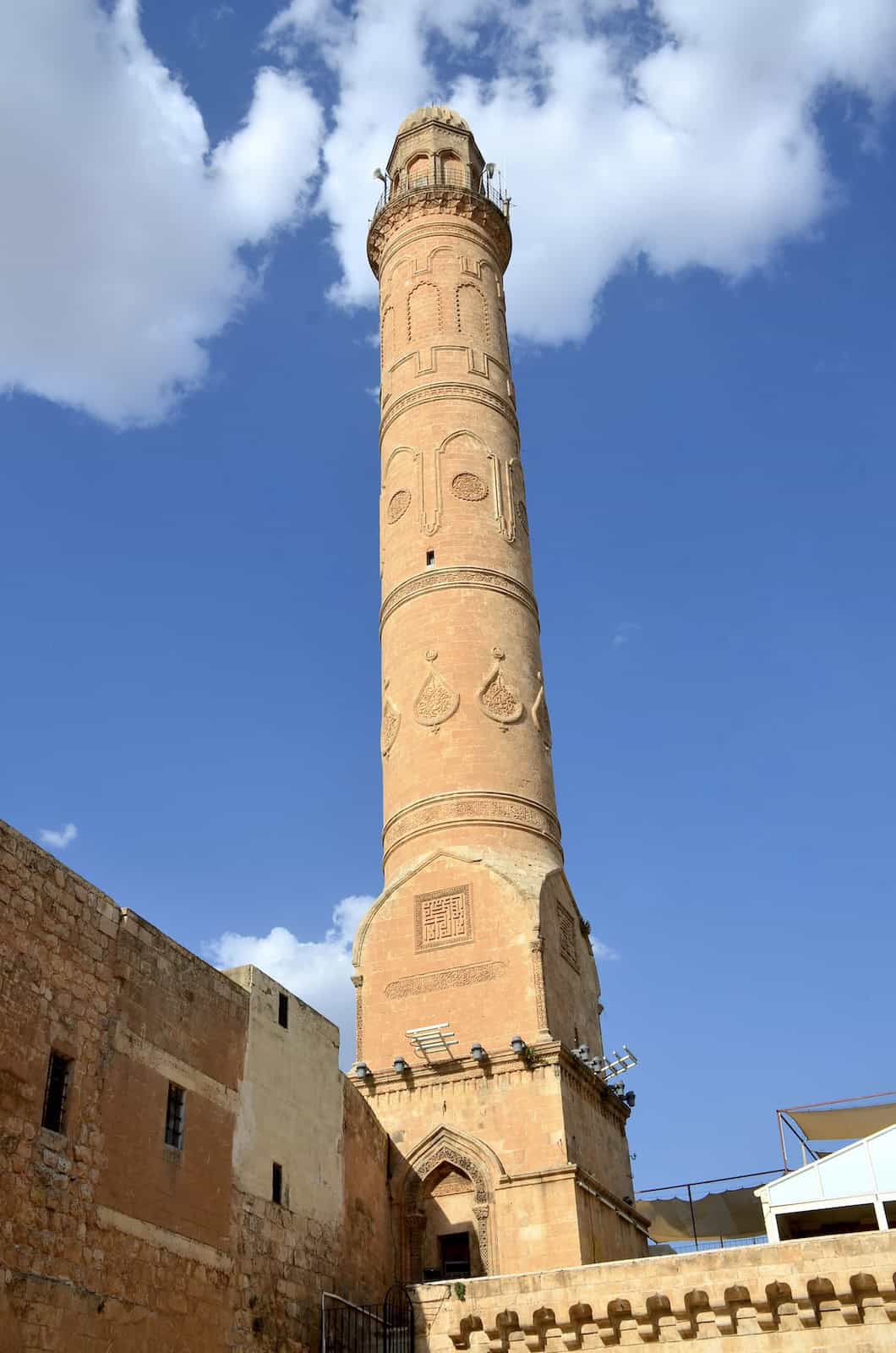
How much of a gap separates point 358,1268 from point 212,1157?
3073mm

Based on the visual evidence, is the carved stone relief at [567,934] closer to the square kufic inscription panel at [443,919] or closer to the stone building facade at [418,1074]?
the stone building facade at [418,1074]

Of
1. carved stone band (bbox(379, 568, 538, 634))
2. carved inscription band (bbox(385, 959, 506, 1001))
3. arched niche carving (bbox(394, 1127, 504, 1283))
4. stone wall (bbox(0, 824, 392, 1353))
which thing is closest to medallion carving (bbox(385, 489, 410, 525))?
carved stone band (bbox(379, 568, 538, 634))

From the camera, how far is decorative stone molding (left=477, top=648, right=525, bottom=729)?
1723 centimetres

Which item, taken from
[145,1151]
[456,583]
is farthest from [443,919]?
[145,1151]

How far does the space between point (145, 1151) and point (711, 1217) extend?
1099cm

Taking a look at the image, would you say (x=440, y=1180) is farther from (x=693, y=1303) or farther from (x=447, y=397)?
(x=447, y=397)

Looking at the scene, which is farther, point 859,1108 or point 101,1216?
point 859,1108

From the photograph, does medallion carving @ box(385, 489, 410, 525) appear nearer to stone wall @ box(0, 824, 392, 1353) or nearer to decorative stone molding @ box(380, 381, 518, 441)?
decorative stone molding @ box(380, 381, 518, 441)

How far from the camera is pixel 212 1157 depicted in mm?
11234

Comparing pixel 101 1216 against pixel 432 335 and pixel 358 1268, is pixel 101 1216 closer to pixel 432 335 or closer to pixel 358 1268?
pixel 358 1268

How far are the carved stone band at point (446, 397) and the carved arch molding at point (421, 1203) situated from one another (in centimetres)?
1084

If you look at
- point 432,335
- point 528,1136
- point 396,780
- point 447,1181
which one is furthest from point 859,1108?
point 432,335

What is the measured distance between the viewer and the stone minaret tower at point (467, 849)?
14.2 meters

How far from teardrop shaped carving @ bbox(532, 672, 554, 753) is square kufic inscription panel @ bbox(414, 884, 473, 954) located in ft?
8.94
